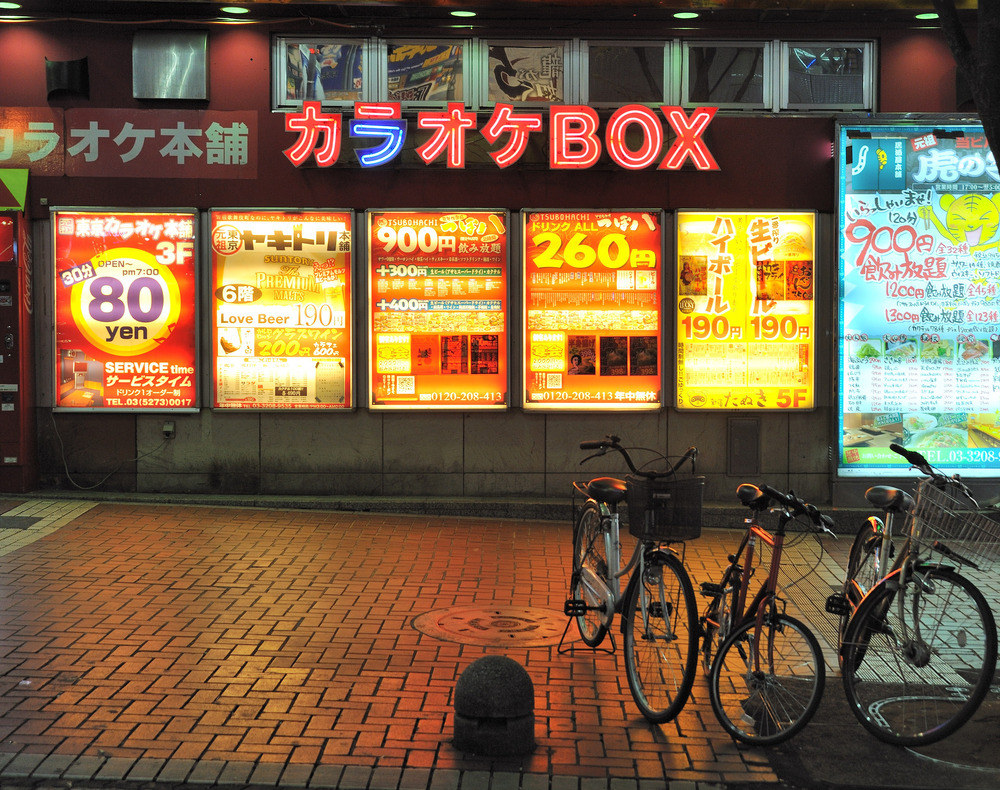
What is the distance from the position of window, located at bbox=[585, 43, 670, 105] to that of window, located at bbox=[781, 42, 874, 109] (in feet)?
4.56

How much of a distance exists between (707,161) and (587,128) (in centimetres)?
133

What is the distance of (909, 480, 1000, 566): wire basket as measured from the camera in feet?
16.6

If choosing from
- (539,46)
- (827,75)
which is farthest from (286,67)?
(827,75)

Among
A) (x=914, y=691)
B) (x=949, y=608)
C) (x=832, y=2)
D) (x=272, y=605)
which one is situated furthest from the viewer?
(x=832, y=2)

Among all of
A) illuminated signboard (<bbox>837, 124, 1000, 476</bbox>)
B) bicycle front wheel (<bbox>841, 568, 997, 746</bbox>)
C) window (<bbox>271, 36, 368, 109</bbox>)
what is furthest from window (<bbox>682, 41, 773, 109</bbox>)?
bicycle front wheel (<bbox>841, 568, 997, 746</bbox>)

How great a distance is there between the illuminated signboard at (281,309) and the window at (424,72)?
5.02 ft

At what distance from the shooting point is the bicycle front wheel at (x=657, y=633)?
216 inches

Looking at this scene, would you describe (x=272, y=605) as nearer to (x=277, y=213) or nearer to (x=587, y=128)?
(x=277, y=213)

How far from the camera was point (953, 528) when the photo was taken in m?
5.09

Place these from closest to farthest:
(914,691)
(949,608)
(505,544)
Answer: (949,608) → (914,691) → (505,544)

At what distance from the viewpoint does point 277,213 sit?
36.8ft

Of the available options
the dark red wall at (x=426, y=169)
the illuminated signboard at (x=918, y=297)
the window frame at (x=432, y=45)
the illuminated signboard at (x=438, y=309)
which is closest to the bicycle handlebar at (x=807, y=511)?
the illuminated signboard at (x=438, y=309)

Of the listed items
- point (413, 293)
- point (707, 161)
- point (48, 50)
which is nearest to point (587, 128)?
point (707, 161)

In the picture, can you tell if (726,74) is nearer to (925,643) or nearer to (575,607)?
(575,607)
